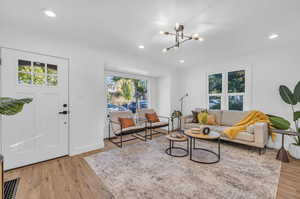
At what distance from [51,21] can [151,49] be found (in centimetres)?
207

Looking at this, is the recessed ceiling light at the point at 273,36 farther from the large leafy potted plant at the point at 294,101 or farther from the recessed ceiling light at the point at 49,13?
the recessed ceiling light at the point at 49,13

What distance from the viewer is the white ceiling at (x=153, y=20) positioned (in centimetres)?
171

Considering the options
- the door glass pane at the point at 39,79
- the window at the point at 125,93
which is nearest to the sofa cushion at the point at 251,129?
the window at the point at 125,93

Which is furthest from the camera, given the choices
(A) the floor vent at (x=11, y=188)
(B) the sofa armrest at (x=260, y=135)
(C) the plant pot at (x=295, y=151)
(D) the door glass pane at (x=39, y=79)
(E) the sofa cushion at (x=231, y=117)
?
(E) the sofa cushion at (x=231, y=117)

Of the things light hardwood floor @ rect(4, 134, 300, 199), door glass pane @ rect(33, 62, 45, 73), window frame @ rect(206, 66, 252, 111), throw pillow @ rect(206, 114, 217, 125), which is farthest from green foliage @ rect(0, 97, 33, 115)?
window frame @ rect(206, 66, 252, 111)

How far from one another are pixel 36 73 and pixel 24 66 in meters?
0.19

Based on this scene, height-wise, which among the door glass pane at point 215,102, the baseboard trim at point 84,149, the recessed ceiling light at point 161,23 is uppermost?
the recessed ceiling light at point 161,23

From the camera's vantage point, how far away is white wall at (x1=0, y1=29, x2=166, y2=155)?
8.42 ft

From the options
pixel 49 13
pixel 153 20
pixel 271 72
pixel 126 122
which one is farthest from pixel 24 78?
pixel 271 72

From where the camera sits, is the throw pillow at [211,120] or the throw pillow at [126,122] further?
the throw pillow at [211,120]

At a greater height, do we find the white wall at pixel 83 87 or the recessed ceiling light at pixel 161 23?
the recessed ceiling light at pixel 161 23

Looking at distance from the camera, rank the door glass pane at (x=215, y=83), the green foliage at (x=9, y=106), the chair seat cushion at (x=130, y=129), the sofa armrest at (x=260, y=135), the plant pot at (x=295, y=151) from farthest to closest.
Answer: the door glass pane at (x=215, y=83)
the chair seat cushion at (x=130, y=129)
the sofa armrest at (x=260, y=135)
the plant pot at (x=295, y=151)
the green foliage at (x=9, y=106)

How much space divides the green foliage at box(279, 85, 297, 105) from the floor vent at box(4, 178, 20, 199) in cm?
498

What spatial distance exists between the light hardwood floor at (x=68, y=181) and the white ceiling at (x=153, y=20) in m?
2.43
